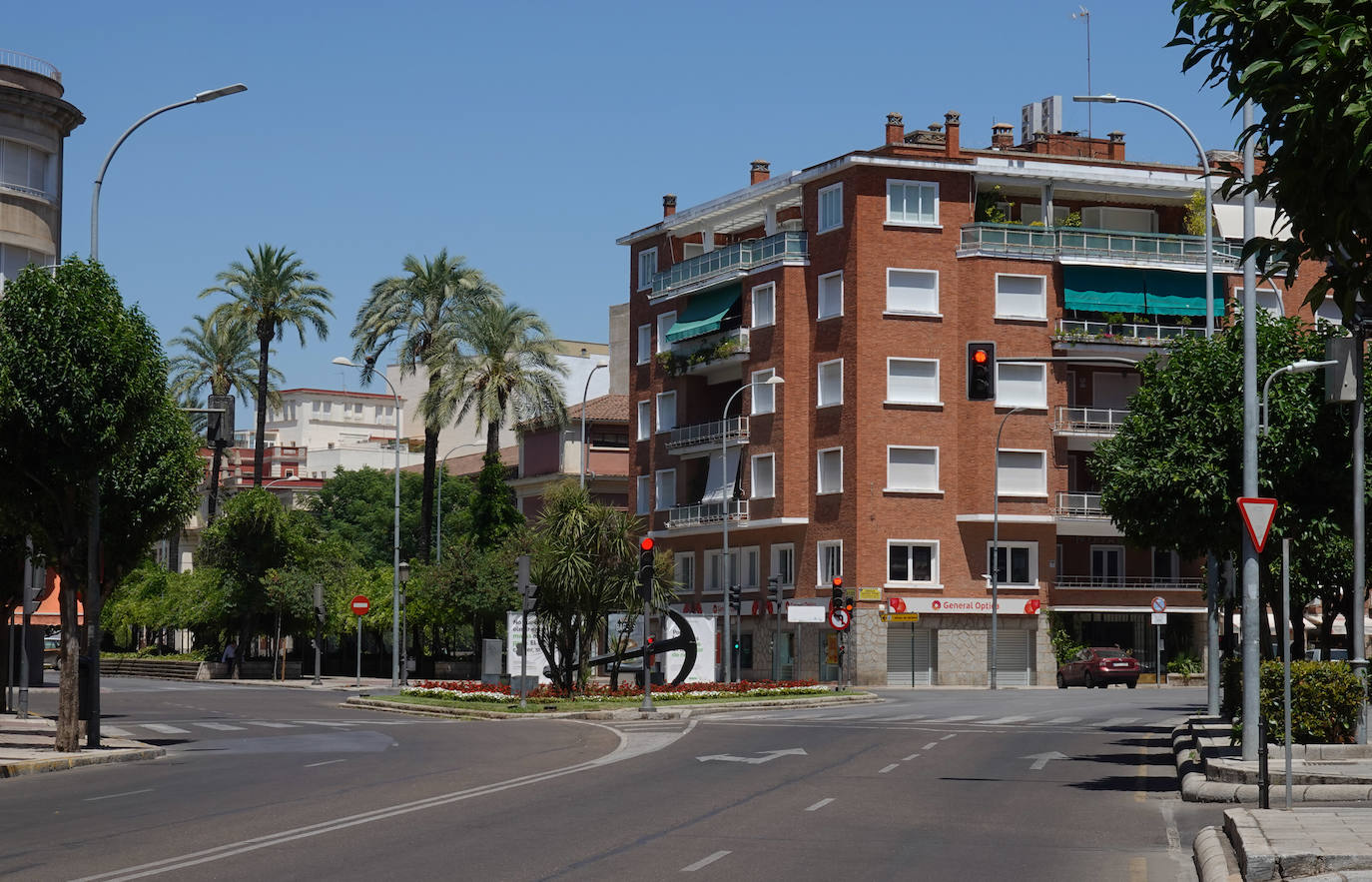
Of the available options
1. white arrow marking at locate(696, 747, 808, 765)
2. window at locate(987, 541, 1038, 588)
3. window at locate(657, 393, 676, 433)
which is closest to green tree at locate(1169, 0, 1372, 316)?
white arrow marking at locate(696, 747, 808, 765)

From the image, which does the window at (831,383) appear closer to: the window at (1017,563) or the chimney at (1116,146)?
the window at (1017,563)

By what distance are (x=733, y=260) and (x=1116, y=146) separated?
1658 centimetres

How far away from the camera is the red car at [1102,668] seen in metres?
59.5

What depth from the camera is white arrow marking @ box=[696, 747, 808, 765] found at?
2372 cm

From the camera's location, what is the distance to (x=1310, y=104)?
347 inches

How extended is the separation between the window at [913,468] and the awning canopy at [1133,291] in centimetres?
779

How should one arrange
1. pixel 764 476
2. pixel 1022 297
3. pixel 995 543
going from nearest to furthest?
pixel 995 543, pixel 1022 297, pixel 764 476

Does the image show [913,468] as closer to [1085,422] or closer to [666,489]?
[1085,422]

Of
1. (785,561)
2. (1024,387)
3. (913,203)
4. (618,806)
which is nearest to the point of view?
(618,806)

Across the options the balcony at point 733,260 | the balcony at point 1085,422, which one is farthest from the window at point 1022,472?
the balcony at point 733,260

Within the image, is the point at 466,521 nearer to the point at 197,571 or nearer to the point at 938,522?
the point at 197,571

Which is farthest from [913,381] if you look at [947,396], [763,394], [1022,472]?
[763,394]

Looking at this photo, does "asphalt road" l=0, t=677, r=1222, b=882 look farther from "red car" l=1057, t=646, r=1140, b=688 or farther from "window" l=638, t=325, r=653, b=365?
"window" l=638, t=325, r=653, b=365

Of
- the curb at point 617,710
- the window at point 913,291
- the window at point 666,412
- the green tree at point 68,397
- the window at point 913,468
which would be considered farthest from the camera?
the window at point 666,412
